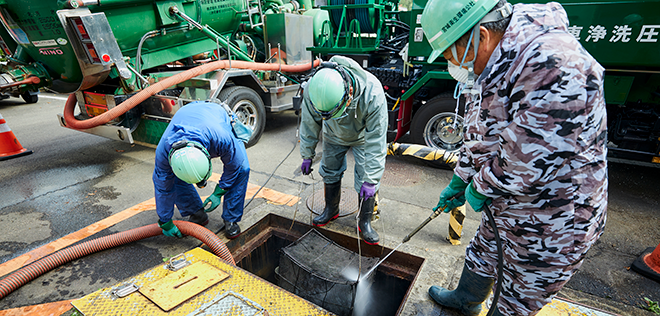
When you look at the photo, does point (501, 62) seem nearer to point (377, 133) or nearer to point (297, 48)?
point (377, 133)

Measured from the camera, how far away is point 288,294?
79.6 inches

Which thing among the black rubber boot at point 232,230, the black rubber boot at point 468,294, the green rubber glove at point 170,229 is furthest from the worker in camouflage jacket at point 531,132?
the green rubber glove at point 170,229

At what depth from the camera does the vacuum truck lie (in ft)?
11.9

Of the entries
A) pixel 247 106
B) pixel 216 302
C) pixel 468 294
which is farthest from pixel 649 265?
pixel 247 106

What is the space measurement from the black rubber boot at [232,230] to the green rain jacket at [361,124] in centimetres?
99

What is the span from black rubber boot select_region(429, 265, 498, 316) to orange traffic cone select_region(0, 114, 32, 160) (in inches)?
266

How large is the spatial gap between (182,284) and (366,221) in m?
1.58

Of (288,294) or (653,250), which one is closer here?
(288,294)

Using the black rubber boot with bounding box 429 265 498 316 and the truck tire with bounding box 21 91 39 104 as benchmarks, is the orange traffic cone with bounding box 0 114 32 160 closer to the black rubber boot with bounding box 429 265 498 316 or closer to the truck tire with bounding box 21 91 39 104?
the truck tire with bounding box 21 91 39 104

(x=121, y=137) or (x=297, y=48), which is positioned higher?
(x=297, y=48)

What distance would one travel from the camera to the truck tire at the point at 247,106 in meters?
5.23

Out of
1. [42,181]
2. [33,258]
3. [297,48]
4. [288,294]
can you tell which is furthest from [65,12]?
[288,294]

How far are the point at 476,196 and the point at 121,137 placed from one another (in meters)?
4.73

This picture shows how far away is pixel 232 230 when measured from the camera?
115 inches
